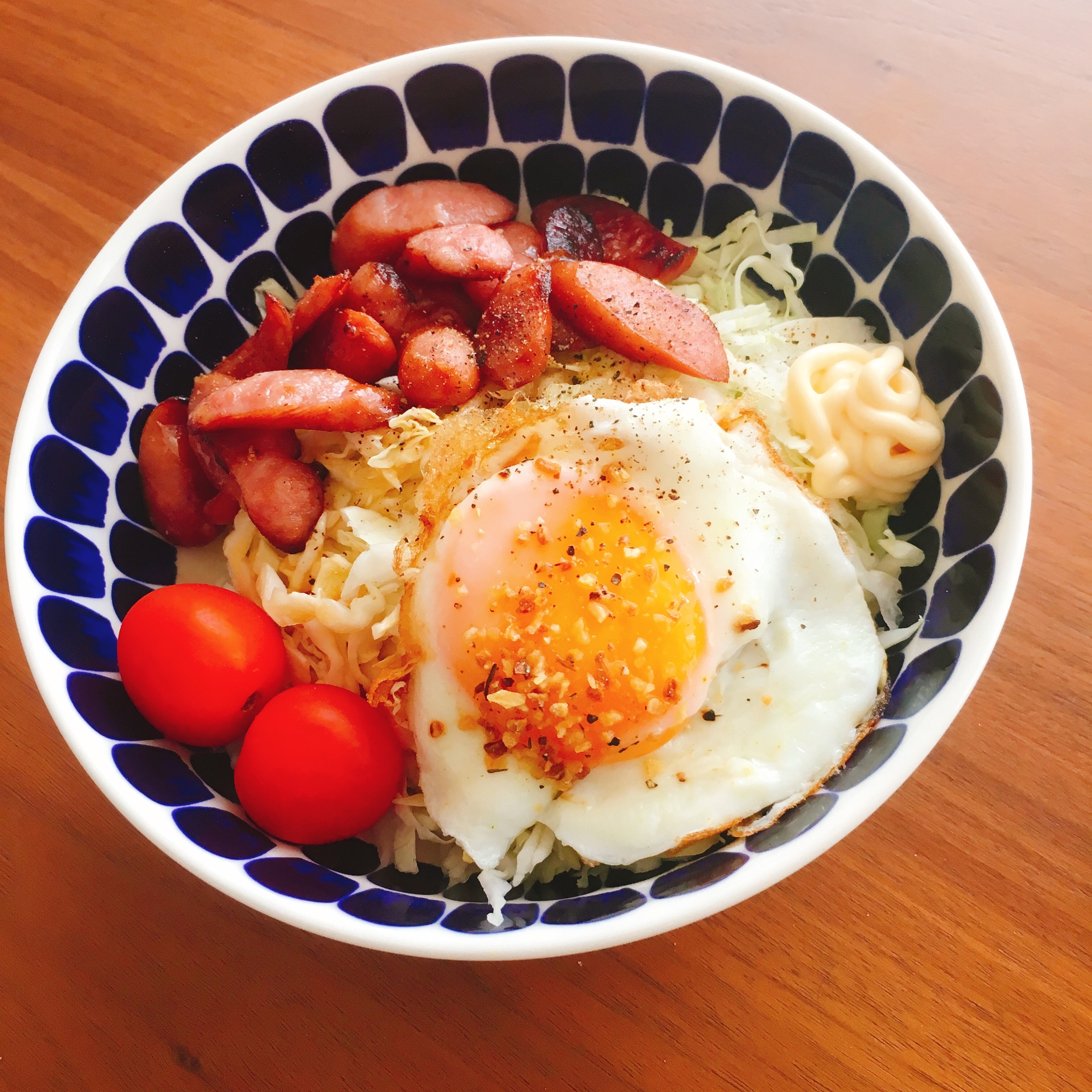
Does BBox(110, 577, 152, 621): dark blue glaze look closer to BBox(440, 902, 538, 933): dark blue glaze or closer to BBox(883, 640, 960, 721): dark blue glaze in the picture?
BBox(440, 902, 538, 933): dark blue glaze

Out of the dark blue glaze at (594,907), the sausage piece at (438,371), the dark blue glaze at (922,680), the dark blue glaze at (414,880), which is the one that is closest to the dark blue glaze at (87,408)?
the sausage piece at (438,371)

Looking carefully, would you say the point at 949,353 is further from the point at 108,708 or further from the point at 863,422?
the point at 108,708

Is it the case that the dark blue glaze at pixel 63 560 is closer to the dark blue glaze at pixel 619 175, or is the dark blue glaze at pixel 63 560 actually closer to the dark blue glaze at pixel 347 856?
the dark blue glaze at pixel 347 856

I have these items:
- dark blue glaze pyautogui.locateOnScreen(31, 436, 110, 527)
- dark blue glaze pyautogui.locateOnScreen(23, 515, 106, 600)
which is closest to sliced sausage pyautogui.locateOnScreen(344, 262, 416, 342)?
dark blue glaze pyautogui.locateOnScreen(31, 436, 110, 527)

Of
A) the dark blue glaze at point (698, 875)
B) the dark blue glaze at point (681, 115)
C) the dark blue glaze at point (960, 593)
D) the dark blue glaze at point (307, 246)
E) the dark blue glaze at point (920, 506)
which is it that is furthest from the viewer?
the dark blue glaze at point (307, 246)

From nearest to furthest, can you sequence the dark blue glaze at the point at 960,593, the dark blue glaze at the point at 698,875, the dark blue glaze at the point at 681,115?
the dark blue glaze at the point at 698,875, the dark blue glaze at the point at 960,593, the dark blue glaze at the point at 681,115

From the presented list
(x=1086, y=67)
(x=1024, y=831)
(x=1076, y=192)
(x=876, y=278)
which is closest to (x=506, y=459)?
(x=876, y=278)
